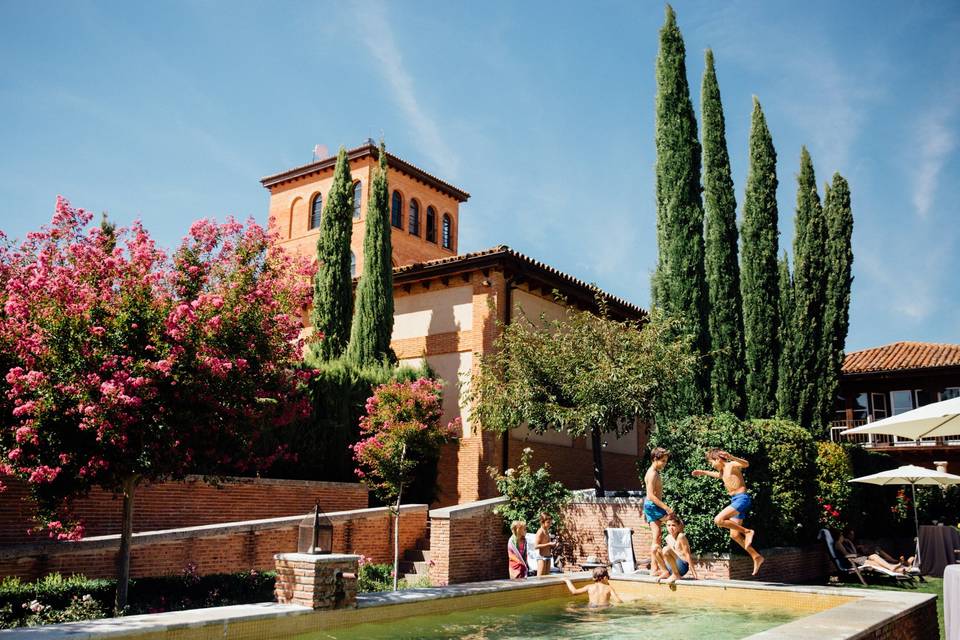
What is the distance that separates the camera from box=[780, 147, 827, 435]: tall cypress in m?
19.8

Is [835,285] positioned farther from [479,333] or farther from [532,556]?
[532,556]

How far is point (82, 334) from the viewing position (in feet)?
29.7

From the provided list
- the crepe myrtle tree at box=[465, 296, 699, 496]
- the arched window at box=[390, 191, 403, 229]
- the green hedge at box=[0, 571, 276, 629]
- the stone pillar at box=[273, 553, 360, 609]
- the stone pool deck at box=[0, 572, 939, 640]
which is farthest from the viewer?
the arched window at box=[390, 191, 403, 229]

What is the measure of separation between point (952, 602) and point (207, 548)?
9698 millimetres

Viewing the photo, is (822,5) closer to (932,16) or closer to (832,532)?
(932,16)

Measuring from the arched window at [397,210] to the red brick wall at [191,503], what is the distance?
63.4ft

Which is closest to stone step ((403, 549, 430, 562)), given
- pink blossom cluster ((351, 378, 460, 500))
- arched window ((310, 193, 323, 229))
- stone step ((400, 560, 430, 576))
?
stone step ((400, 560, 430, 576))

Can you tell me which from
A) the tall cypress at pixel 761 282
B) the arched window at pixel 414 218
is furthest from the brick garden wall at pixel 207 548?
the arched window at pixel 414 218

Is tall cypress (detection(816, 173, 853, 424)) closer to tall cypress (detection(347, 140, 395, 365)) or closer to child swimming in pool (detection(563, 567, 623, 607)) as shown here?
child swimming in pool (detection(563, 567, 623, 607))

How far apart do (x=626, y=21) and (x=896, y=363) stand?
23606 millimetres

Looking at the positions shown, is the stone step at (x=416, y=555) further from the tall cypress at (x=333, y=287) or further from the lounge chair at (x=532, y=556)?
the tall cypress at (x=333, y=287)

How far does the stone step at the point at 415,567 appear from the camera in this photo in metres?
14.4

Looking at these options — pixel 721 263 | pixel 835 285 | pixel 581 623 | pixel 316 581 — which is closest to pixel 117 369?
pixel 316 581

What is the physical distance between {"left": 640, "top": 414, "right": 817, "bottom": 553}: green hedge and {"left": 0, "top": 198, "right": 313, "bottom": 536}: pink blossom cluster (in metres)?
7.47
